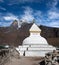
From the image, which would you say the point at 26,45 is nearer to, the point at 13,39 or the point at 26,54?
the point at 26,54

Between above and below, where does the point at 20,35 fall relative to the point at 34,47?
below

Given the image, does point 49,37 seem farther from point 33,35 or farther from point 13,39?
point 33,35

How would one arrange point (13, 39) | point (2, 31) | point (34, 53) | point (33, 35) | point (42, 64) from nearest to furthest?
point (42, 64)
point (34, 53)
point (33, 35)
point (13, 39)
point (2, 31)

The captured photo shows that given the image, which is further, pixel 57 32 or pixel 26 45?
pixel 57 32

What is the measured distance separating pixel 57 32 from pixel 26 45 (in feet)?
121

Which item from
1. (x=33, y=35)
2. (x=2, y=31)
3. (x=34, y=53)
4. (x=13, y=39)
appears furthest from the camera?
(x=2, y=31)

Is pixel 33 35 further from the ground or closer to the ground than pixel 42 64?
further from the ground

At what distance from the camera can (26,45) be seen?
72.3 feet

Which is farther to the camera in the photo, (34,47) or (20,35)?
(20,35)

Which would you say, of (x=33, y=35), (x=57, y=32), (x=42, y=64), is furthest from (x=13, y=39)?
(x=42, y=64)

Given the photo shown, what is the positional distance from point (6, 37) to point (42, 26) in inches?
411

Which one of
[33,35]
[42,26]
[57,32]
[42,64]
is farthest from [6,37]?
[42,64]

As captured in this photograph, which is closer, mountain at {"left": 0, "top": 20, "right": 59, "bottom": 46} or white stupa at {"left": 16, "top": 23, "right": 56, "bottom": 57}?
white stupa at {"left": 16, "top": 23, "right": 56, "bottom": 57}

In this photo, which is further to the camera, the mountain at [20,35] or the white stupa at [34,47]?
the mountain at [20,35]
